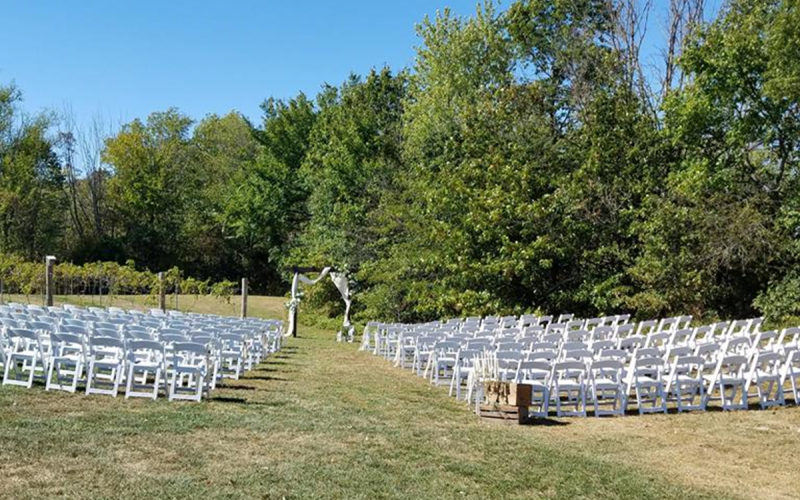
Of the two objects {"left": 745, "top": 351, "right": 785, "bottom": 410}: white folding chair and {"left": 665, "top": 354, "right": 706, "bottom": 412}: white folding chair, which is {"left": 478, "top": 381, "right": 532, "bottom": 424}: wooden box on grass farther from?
{"left": 745, "top": 351, "right": 785, "bottom": 410}: white folding chair

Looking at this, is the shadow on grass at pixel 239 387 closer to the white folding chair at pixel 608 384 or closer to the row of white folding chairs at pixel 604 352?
the row of white folding chairs at pixel 604 352

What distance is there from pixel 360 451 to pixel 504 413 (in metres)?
2.99

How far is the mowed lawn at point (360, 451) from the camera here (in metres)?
6.25

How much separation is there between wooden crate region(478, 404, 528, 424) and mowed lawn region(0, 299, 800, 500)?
22 cm

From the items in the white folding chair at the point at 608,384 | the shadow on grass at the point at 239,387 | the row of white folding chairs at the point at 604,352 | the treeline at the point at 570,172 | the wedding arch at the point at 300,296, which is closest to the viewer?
the white folding chair at the point at 608,384

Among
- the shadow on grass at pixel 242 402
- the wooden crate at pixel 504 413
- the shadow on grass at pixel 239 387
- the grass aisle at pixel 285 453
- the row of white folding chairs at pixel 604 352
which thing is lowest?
the grass aisle at pixel 285 453

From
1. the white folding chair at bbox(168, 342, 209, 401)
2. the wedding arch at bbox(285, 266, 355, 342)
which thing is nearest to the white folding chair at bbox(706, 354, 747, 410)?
the white folding chair at bbox(168, 342, 209, 401)

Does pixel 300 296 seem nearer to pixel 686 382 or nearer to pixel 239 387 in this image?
pixel 239 387

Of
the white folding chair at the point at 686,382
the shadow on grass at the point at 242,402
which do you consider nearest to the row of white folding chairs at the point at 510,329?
the white folding chair at the point at 686,382

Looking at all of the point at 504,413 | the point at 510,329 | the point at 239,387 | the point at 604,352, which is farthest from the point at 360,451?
the point at 510,329

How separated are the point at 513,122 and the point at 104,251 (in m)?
31.8

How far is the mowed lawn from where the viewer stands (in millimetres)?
6254

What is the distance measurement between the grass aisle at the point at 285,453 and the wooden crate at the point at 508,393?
42 cm

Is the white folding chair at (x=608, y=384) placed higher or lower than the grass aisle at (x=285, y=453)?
higher
